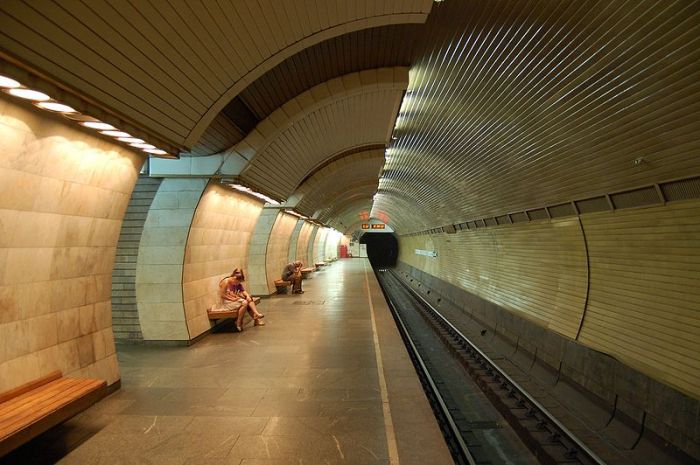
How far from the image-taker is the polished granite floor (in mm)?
3541

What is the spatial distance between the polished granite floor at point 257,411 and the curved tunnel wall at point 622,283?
3787mm

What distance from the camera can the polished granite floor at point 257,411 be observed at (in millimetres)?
3541

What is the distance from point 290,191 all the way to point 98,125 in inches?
288

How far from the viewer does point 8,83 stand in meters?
2.76

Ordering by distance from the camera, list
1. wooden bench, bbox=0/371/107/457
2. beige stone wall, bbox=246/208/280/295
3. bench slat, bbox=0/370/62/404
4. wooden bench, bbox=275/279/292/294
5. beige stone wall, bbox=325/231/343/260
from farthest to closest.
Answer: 1. beige stone wall, bbox=325/231/343/260
2. wooden bench, bbox=275/279/292/294
3. beige stone wall, bbox=246/208/280/295
4. bench slat, bbox=0/370/62/404
5. wooden bench, bbox=0/371/107/457

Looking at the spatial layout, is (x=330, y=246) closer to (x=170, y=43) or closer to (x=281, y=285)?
(x=281, y=285)

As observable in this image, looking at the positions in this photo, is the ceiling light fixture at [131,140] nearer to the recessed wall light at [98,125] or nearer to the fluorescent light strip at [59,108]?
the fluorescent light strip at [59,108]

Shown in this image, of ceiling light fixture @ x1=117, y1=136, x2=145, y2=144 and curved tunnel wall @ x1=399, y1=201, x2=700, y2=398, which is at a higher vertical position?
ceiling light fixture @ x1=117, y1=136, x2=145, y2=144

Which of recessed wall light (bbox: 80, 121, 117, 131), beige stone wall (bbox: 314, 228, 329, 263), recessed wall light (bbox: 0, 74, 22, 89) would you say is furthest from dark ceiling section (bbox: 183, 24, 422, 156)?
beige stone wall (bbox: 314, 228, 329, 263)

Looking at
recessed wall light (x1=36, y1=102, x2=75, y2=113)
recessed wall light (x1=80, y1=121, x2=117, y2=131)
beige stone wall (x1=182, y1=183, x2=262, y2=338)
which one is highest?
recessed wall light (x1=80, y1=121, x2=117, y2=131)

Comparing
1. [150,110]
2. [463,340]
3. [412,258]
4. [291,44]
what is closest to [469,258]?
[463,340]

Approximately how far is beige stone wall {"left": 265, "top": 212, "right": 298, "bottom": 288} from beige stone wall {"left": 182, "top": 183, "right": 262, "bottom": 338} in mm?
4505

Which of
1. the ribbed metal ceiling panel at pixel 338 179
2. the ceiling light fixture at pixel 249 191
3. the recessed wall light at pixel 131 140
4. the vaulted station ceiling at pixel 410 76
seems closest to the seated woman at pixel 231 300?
the ceiling light fixture at pixel 249 191

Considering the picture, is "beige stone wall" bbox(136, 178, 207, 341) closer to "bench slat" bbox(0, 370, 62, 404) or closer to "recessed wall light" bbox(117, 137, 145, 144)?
"recessed wall light" bbox(117, 137, 145, 144)
